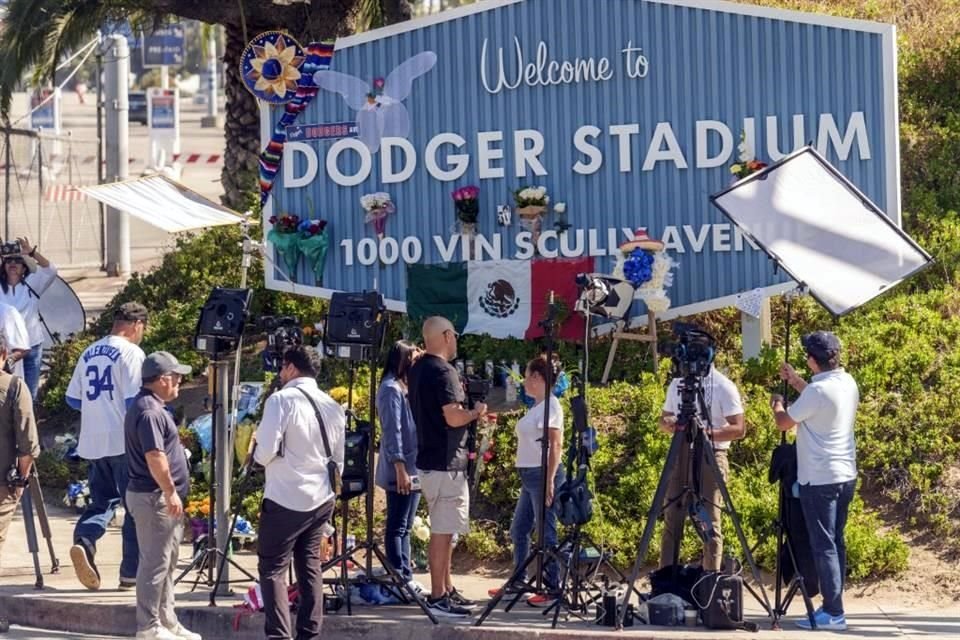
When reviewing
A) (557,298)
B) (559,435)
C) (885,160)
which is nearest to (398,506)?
(559,435)

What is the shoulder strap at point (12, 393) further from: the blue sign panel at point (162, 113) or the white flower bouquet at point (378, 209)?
the blue sign panel at point (162, 113)

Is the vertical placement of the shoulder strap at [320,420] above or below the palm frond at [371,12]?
below

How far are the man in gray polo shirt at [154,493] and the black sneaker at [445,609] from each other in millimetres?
1507

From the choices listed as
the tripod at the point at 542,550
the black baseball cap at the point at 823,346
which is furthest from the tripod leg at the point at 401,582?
the black baseball cap at the point at 823,346

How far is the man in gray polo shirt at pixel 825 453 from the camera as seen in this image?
952 cm

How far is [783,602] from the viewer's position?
9.98 meters

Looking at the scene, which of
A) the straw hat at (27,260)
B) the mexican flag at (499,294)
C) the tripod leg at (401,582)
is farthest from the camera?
the mexican flag at (499,294)

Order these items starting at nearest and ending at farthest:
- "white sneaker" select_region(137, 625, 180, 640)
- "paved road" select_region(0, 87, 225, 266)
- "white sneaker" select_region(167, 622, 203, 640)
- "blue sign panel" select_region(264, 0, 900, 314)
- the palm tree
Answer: "white sneaker" select_region(137, 625, 180, 640) → "white sneaker" select_region(167, 622, 203, 640) → "blue sign panel" select_region(264, 0, 900, 314) → the palm tree → "paved road" select_region(0, 87, 225, 266)

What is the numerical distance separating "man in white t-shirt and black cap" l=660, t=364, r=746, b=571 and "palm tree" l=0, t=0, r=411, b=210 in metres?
9.53

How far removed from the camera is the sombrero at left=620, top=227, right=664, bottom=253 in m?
→ 14.5

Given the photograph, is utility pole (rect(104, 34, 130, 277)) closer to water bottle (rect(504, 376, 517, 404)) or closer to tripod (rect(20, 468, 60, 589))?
water bottle (rect(504, 376, 517, 404))

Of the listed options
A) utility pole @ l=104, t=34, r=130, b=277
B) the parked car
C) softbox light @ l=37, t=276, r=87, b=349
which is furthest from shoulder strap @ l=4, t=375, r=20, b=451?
the parked car

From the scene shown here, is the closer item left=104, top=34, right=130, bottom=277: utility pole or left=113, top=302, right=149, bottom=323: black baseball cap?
left=113, top=302, right=149, bottom=323: black baseball cap

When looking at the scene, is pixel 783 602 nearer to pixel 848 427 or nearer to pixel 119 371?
pixel 848 427
